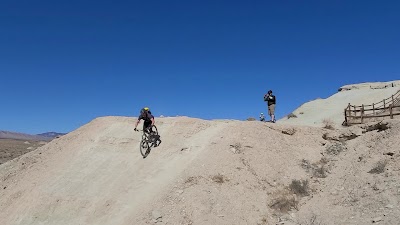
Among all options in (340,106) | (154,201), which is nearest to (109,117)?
(154,201)

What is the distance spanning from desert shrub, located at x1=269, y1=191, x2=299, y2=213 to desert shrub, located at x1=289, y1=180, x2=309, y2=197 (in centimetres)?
47

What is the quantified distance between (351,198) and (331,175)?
7.55 ft

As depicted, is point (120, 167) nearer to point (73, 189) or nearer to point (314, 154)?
point (73, 189)

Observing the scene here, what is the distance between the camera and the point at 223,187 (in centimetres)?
1474

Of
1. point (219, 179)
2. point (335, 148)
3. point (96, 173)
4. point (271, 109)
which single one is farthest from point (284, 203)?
point (271, 109)

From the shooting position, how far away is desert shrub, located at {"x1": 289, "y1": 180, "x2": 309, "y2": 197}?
1510 cm

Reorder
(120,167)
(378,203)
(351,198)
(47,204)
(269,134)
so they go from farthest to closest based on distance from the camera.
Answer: (269,134), (120,167), (47,204), (351,198), (378,203)

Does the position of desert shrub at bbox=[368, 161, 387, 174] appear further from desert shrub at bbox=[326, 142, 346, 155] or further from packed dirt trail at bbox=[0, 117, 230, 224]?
packed dirt trail at bbox=[0, 117, 230, 224]

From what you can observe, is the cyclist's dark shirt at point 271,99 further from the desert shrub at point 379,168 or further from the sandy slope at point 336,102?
the sandy slope at point 336,102

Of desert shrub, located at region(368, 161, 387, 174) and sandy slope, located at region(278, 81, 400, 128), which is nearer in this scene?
desert shrub, located at region(368, 161, 387, 174)

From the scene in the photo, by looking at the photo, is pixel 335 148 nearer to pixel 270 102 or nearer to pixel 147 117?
pixel 270 102

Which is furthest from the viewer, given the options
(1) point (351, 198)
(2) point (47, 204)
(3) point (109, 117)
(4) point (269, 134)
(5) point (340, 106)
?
(5) point (340, 106)

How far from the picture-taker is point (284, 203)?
1425cm

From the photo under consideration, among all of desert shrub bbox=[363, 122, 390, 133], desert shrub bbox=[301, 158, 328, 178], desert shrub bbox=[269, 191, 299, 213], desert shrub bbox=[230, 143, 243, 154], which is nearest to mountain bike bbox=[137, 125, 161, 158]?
desert shrub bbox=[230, 143, 243, 154]
